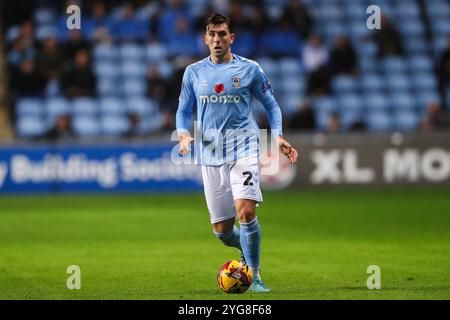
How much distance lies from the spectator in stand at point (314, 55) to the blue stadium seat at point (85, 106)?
492 cm

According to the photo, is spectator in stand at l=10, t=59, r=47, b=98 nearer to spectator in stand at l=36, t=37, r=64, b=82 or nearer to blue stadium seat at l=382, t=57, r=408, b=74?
spectator in stand at l=36, t=37, r=64, b=82

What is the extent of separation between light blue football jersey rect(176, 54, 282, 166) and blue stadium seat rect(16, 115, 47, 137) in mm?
13784

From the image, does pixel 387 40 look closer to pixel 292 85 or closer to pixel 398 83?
pixel 398 83

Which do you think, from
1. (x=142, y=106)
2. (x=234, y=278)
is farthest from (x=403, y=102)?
(x=234, y=278)

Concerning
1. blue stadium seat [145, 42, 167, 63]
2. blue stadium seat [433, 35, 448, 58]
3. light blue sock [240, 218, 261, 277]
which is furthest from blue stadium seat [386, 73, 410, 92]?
light blue sock [240, 218, 261, 277]

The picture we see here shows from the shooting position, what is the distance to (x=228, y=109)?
9.23 m

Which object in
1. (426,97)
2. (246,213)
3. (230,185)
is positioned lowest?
(246,213)

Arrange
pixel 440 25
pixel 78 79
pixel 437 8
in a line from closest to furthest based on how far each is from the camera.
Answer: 1. pixel 78 79
2. pixel 440 25
3. pixel 437 8

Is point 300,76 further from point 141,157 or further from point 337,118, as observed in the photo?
point 141,157

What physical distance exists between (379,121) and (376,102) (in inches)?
22.3

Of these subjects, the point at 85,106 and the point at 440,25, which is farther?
the point at 440,25

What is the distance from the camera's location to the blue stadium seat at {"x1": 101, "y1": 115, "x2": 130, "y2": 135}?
2295 centimetres

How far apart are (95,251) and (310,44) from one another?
41.1 feet


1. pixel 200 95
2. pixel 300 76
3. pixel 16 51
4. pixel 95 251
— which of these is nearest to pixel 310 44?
pixel 300 76
